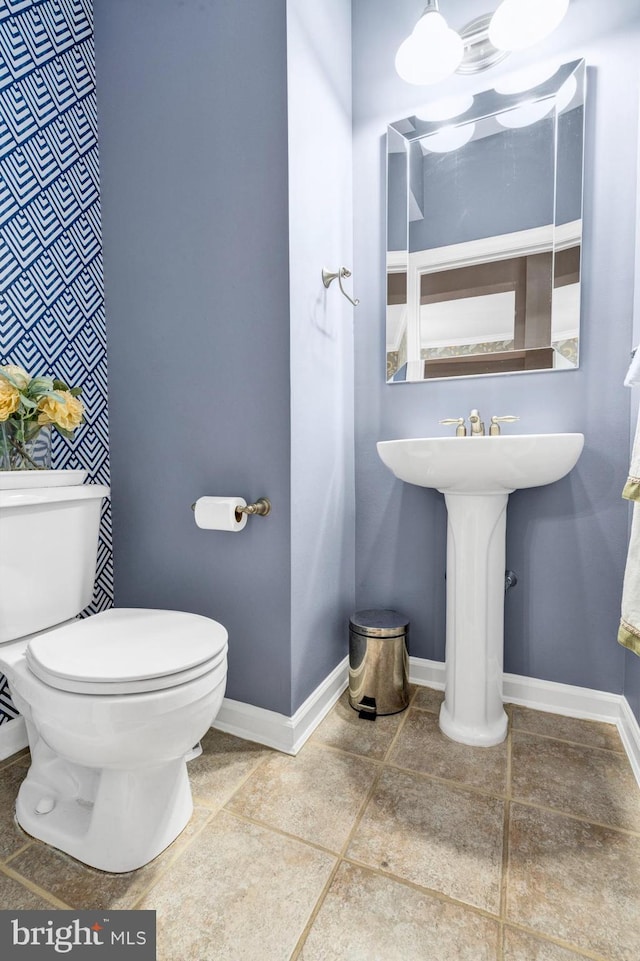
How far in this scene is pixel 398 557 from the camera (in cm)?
175

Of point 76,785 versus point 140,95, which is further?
point 140,95

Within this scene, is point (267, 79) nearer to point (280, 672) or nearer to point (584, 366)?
point (584, 366)

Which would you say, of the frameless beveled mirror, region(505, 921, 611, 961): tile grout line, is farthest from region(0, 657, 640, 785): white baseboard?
the frameless beveled mirror

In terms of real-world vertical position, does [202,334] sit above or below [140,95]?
below

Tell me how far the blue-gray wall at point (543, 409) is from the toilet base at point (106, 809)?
971mm

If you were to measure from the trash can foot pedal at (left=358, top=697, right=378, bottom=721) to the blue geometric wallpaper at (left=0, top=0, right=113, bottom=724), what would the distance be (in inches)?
36.7

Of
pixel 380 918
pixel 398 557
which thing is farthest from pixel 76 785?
pixel 398 557

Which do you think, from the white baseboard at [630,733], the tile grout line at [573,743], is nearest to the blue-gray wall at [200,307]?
the tile grout line at [573,743]

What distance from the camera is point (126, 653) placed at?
962 mm

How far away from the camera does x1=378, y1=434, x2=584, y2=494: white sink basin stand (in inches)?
46.8

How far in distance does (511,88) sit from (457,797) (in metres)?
2.08

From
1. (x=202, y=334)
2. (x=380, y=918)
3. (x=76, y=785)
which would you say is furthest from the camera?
(x=202, y=334)

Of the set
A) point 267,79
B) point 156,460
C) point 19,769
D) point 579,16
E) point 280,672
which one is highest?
point 579,16

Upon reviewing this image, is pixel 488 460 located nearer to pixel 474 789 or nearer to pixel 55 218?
pixel 474 789
